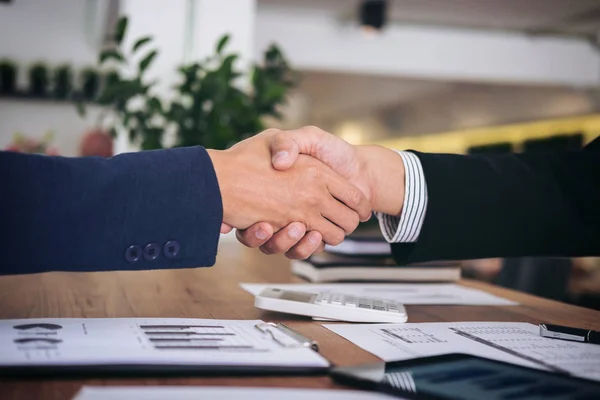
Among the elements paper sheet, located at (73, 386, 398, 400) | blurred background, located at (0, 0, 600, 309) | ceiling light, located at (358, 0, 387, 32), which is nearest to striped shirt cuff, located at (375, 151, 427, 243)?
paper sheet, located at (73, 386, 398, 400)

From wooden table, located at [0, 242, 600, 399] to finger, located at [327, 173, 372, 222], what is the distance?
0.22 meters

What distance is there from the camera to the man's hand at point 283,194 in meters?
1.02

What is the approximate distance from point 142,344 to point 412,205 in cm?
60

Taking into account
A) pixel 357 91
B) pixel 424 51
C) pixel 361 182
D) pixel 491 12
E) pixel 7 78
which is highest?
pixel 491 12

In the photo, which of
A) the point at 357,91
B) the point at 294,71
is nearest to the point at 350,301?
the point at 294,71

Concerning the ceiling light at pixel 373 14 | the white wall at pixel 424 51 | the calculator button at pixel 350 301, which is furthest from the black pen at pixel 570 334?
the white wall at pixel 424 51

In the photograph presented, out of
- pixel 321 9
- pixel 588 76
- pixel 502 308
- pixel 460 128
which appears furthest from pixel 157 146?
pixel 460 128

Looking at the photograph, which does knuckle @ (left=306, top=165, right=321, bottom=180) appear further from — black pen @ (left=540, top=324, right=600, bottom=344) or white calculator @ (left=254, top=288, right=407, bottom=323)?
black pen @ (left=540, top=324, right=600, bottom=344)

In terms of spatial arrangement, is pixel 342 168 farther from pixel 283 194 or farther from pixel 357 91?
pixel 357 91

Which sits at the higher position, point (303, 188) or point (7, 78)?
point (7, 78)

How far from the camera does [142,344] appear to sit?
0.65m

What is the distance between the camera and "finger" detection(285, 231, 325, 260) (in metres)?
1.15

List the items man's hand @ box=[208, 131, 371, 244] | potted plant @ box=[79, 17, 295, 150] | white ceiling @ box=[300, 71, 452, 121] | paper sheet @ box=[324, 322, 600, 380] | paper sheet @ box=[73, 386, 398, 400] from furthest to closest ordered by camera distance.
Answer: white ceiling @ box=[300, 71, 452, 121], potted plant @ box=[79, 17, 295, 150], man's hand @ box=[208, 131, 371, 244], paper sheet @ box=[324, 322, 600, 380], paper sheet @ box=[73, 386, 398, 400]

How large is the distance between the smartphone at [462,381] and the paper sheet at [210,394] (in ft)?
0.07
